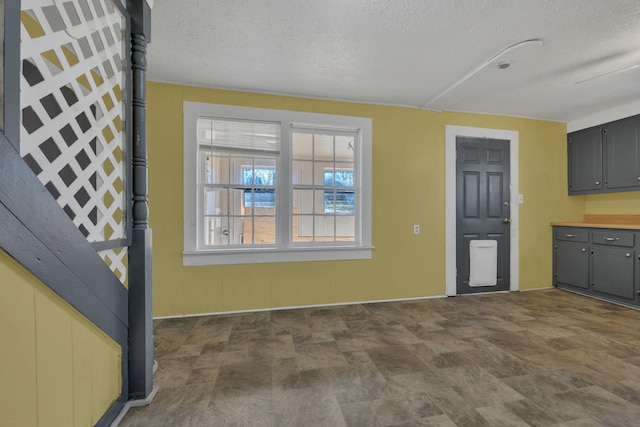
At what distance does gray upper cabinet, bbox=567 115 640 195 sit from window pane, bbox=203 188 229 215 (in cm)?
483

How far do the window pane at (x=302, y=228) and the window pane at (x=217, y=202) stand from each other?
80 cm

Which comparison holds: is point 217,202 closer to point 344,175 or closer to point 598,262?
point 344,175

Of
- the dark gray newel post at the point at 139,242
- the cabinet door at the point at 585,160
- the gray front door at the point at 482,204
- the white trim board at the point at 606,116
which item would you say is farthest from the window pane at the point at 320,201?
the white trim board at the point at 606,116

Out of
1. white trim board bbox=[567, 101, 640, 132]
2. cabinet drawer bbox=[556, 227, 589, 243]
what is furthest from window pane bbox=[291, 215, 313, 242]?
white trim board bbox=[567, 101, 640, 132]

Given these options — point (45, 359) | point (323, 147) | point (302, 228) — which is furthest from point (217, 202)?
point (45, 359)

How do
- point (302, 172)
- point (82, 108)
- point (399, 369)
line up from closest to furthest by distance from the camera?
1. point (82, 108)
2. point (399, 369)
3. point (302, 172)

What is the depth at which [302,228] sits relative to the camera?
3.20 metres

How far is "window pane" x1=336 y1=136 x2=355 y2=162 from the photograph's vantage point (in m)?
3.30

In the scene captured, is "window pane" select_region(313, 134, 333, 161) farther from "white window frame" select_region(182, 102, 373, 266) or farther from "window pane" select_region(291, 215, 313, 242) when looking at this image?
"window pane" select_region(291, 215, 313, 242)

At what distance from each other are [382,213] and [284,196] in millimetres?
1232

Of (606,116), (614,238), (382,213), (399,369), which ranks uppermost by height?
(606,116)

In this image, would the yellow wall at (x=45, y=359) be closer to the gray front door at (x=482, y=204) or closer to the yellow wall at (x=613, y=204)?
the gray front door at (x=482, y=204)

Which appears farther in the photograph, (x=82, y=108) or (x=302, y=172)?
(x=302, y=172)

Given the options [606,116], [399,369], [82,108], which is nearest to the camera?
[82,108]
